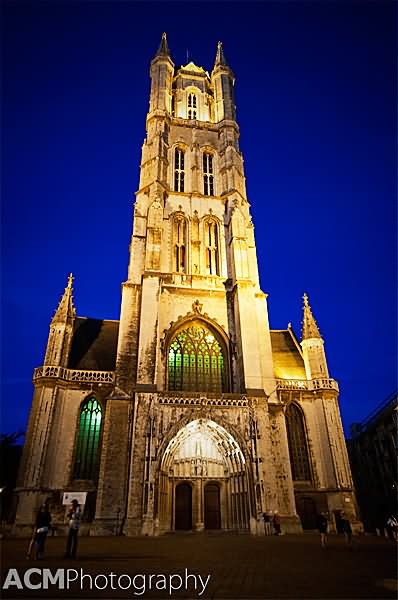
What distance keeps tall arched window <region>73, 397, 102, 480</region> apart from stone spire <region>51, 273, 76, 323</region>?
555cm

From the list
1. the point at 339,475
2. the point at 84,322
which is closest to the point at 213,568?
the point at 339,475

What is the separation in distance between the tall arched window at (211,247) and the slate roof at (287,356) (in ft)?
24.8

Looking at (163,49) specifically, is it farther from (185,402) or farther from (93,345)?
(185,402)

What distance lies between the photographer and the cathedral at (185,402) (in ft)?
61.9

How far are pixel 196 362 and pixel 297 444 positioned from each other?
830cm

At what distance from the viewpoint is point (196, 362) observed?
2377 centimetres

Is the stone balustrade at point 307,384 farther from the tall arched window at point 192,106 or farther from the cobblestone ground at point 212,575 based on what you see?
the tall arched window at point 192,106

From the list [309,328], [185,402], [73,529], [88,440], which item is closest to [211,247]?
[309,328]

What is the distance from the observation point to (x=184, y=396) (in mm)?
20453

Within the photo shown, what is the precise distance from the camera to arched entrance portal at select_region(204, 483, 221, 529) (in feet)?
66.9

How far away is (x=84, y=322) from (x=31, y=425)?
9223 mm

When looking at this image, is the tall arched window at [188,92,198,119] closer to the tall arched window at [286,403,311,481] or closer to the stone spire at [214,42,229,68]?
the stone spire at [214,42,229,68]

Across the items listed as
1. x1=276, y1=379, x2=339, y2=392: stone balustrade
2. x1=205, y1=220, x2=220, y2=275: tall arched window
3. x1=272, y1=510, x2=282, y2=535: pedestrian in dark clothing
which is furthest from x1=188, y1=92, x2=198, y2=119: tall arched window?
x1=272, y1=510, x2=282, y2=535: pedestrian in dark clothing

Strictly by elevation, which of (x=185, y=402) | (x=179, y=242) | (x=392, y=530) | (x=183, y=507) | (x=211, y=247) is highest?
(x=179, y=242)
